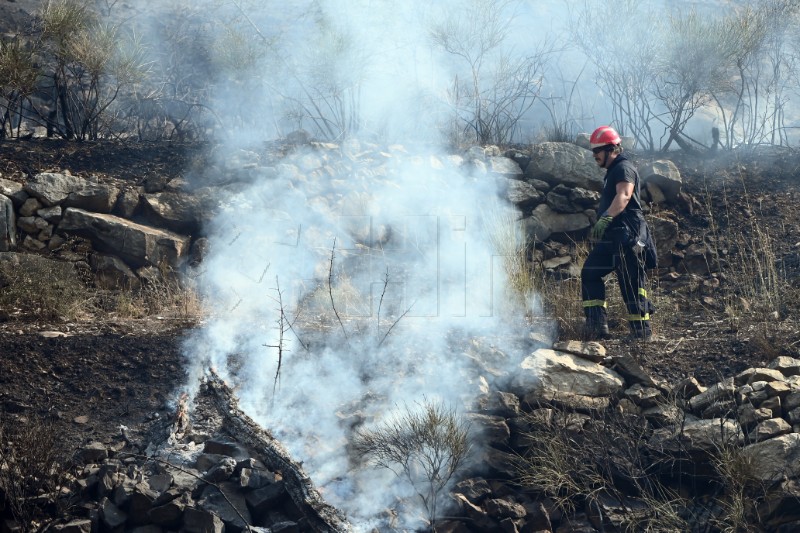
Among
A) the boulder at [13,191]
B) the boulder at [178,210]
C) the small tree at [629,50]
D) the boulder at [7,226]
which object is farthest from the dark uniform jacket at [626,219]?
the boulder at [13,191]

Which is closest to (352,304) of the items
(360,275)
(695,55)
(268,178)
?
(360,275)

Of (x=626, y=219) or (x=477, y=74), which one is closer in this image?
(x=626, y=219)

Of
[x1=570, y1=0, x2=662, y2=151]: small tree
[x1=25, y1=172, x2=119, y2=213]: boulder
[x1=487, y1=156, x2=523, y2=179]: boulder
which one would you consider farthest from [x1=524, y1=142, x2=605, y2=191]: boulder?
[x1=25, y1=172, x2=119, y2=213]: boulder

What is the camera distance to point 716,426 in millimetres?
4875

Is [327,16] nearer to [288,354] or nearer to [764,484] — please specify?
[288,354]

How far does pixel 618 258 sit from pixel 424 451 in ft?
8.82

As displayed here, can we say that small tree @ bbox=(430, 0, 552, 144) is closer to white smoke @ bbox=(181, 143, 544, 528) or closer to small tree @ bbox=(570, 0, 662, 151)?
small tree @ bbox=(570, 0, 662, 151)

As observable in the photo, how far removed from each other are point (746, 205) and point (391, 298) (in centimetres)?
484

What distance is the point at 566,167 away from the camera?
979 cm

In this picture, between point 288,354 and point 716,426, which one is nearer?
point 716,426

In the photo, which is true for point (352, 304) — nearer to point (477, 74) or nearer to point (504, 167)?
point (504, 167)

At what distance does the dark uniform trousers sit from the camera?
649 centimetres

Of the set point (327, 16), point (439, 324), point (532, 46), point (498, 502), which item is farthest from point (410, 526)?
point (532, 46)

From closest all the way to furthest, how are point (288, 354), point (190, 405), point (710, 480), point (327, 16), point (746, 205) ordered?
point (710, 480) → point (190, 405) → point (288, 354) → point (746, 205) → point (327, 16)
